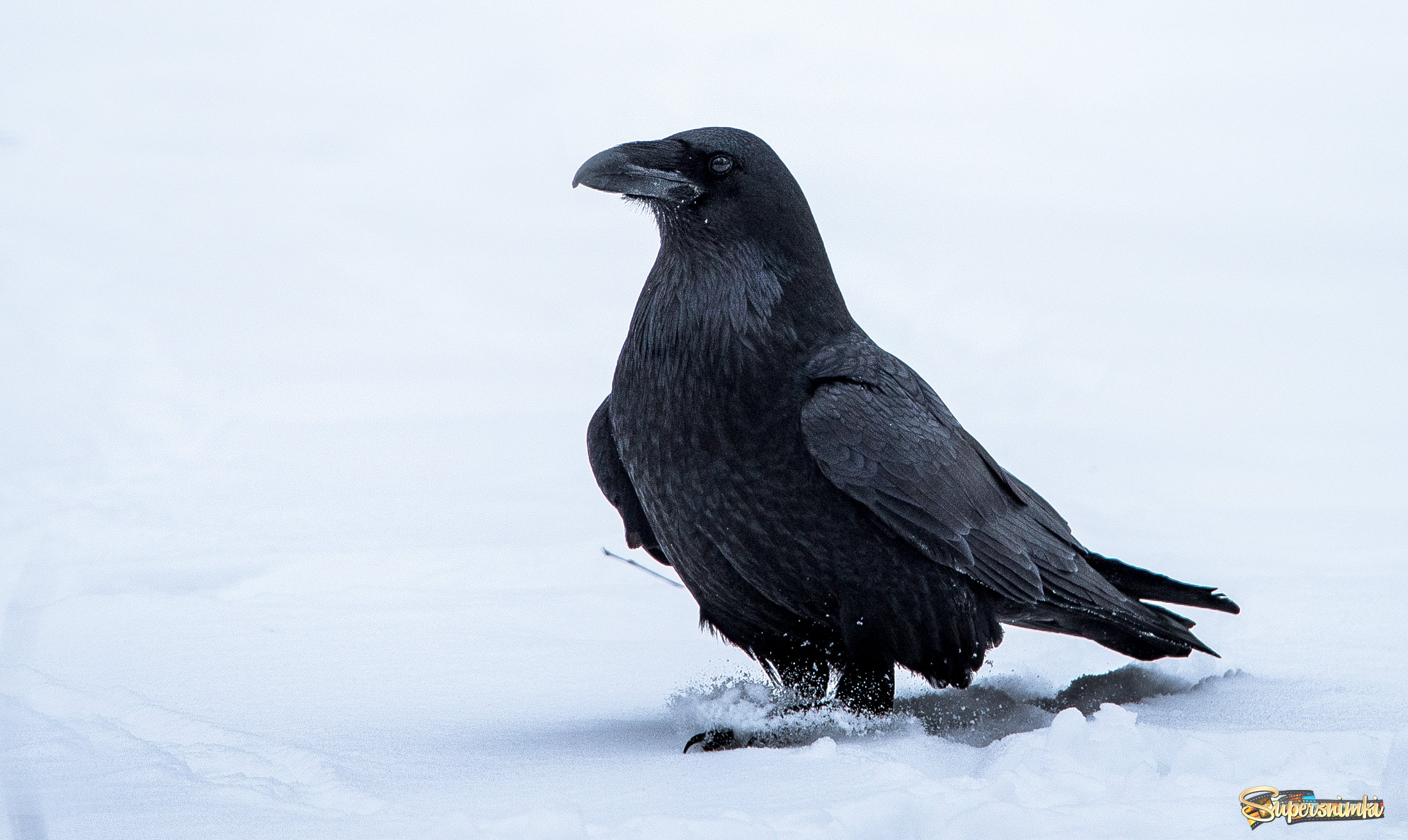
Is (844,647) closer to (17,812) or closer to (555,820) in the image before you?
(555,820)

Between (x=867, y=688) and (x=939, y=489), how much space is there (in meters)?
0.69

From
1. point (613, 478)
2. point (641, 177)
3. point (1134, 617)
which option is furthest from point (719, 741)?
point (641, 177)

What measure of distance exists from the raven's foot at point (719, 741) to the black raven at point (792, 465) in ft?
1.03

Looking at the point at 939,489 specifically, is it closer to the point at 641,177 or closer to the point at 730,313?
the point at 730,313

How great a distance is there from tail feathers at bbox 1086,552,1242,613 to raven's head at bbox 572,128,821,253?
70.5 inches

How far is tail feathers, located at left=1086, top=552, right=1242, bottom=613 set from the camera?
487 cm

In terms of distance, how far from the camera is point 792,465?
396cm

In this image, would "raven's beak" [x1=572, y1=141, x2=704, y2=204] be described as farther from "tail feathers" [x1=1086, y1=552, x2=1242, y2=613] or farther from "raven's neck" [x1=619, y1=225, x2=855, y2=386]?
"tail feathers" [x1=1086, y1=552, x2=1242, y2=613]

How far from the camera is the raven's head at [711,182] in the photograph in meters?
4.25

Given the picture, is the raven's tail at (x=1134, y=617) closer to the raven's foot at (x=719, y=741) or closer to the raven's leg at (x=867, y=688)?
the raven's leg at (x=867, y=688)

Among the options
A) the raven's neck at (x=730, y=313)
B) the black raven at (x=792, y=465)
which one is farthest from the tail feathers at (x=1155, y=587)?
the raven's neck at (x=730, y=313)

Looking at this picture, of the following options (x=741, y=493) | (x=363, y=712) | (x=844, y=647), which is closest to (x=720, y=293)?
(x=741, y=493)
